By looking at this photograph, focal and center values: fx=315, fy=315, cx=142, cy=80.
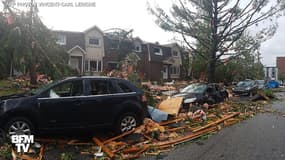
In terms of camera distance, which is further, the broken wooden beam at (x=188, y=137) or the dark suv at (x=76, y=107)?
the broken wooden beam at (x=188, y=137)

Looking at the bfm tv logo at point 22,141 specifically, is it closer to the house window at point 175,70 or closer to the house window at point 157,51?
the house window at point 157,51

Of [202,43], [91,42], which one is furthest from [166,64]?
[202,43]

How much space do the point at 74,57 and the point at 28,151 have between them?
97.7 ft

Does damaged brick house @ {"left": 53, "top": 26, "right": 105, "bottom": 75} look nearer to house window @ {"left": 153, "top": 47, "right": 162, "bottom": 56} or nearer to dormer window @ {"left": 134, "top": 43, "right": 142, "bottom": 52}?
dormer window @ {"left": 134, "top": 43, "right": 142, "bottom": 52}

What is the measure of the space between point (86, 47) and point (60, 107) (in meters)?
30.4

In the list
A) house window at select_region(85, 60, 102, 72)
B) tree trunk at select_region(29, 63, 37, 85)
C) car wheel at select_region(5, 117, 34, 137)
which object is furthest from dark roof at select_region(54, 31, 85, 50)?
car wheel at select_region(5, 117, 34, 137)

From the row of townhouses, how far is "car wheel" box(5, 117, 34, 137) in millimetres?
23593

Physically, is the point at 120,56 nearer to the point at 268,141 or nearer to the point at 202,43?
the point at 202,43

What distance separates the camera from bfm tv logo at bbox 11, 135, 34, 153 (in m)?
7.49

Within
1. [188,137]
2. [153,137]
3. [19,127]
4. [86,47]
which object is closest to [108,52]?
[86,47]

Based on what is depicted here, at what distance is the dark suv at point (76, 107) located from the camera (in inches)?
308

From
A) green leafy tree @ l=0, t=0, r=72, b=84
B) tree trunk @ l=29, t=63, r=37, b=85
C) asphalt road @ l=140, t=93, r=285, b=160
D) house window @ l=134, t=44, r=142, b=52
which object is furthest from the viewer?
house window @ l=134, t=44, r=142, b=52

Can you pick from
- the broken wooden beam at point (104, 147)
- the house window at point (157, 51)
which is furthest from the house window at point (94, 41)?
the broken wooden beam at point (104, 147)

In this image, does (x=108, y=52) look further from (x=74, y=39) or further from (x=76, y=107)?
(x=76, y=107)
